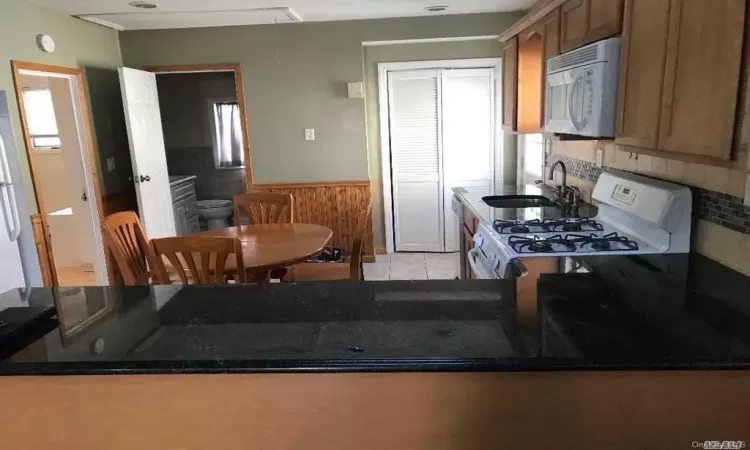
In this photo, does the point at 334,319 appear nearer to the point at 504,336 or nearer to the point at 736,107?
the point at 504,336

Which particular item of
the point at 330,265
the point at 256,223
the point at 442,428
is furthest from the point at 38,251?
the point at 442,428

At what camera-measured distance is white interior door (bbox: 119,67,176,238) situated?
408cm

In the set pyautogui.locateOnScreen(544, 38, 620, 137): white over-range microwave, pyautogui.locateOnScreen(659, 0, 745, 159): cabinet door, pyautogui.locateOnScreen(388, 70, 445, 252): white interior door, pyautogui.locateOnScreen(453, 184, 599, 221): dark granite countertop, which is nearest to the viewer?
pyautogui.locateOnScreen(659, 0, 745, 159): cabinet door

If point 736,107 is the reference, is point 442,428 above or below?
below

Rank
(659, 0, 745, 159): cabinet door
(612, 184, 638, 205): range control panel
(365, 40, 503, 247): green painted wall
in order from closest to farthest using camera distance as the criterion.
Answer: (659, 0, 745, 159): cabinet door < (612, 184, 638, 205): range control panel < (365, 40, 503, 247): green painted wall

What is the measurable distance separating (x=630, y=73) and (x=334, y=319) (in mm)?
1407

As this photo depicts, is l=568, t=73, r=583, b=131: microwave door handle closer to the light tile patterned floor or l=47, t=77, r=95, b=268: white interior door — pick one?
the light tile patterned floor

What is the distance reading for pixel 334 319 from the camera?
4.15 feet

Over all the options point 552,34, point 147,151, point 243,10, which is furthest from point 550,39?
point 147,151

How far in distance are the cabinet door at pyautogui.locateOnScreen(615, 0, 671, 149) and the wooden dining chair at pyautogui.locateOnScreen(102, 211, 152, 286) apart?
241 centimetres

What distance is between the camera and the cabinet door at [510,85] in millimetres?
3295

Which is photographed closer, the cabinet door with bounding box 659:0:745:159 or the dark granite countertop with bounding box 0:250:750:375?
the dark granite countertop with bounding box 0:250:750:375

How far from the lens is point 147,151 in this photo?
4309 mm

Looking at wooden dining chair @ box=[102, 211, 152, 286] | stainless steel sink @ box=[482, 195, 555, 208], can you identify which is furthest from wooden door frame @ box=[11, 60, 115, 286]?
stainless steel sink @ box=[482, 195, 555, 208]
